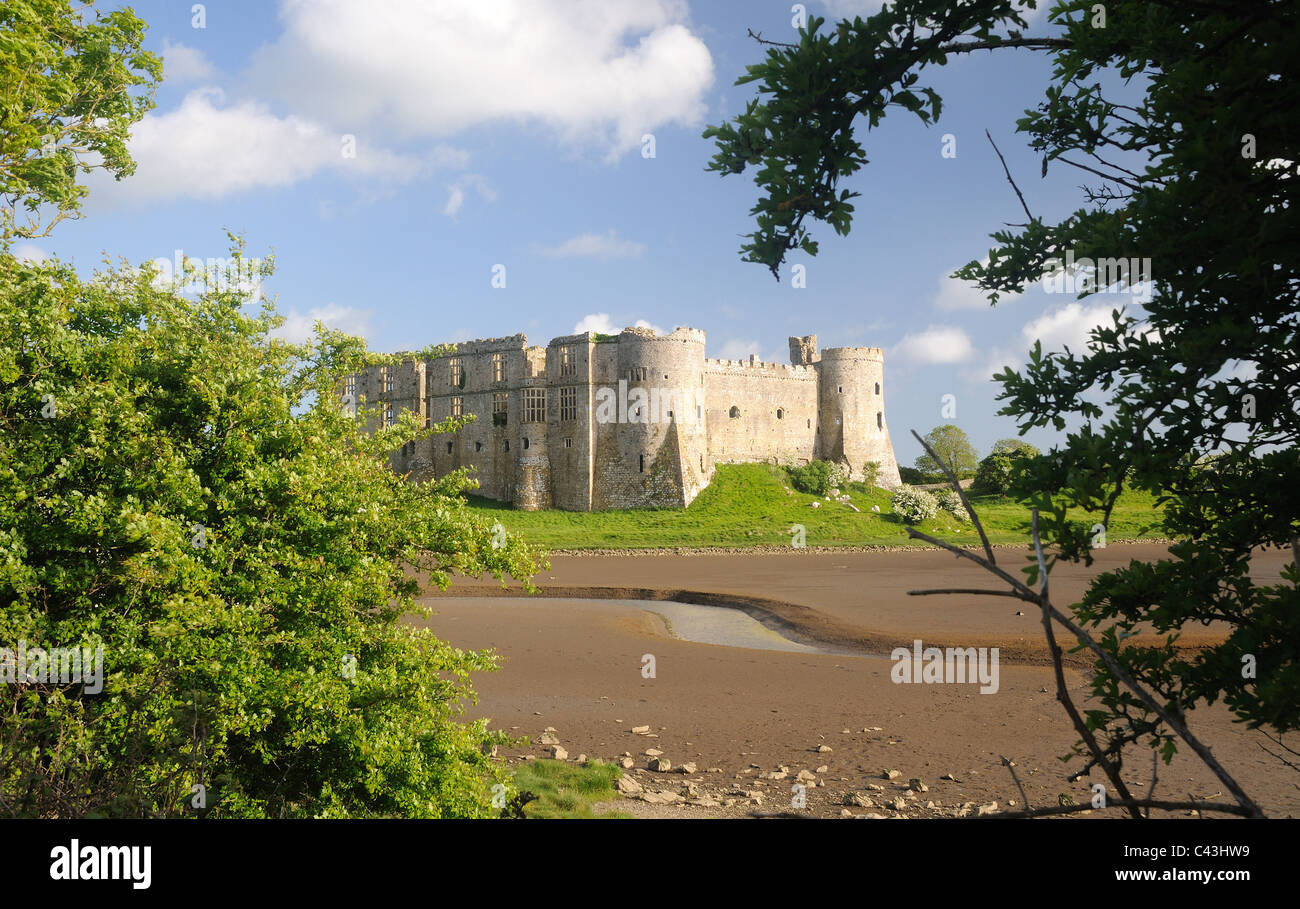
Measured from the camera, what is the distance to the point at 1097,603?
185 inches

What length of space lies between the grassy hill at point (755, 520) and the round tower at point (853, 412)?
4248mm

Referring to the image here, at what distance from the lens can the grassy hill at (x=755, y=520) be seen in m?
49.6

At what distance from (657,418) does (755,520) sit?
1041 cm

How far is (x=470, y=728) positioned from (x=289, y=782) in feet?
6.20

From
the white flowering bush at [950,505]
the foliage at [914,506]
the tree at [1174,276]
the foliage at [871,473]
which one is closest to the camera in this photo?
the tree at [1174,276]

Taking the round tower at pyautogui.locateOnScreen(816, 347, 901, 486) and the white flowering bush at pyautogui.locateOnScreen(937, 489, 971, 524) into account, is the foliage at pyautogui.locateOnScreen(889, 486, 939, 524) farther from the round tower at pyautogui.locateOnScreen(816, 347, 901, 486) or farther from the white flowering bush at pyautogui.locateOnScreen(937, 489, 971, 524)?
the round tower at pyautogui.locateOnScreen(816, 347, 901, 486)

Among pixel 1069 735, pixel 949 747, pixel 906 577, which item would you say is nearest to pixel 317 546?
pixel 949 747

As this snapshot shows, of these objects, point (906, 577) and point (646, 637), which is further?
point (906, 577)

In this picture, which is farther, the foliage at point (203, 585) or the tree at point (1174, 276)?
the foliage at point (203, 585)

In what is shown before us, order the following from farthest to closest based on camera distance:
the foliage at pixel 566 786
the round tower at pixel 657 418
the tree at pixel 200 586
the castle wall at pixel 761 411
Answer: the castle wall at pixel 761 411
the round tower at pixel 657 418
the foliage at pixel 566 786
the tree at pixel 200 586

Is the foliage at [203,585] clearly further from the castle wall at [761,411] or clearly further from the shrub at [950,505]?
the castle wall at [761,411]

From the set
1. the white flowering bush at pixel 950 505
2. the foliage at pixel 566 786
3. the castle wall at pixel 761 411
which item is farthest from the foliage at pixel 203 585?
the castle wall at pixel 761 411

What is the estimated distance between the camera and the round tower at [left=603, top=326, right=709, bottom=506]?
58781 millimetres
